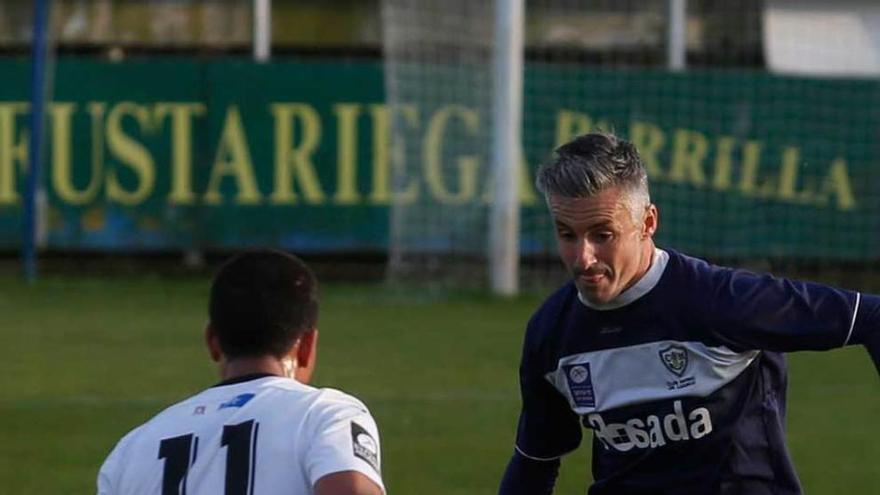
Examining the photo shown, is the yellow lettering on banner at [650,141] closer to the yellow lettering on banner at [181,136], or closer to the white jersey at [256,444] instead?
the yellow lettering on banner at [181,136]

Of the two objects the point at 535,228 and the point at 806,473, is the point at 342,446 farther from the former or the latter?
the point at 535,228

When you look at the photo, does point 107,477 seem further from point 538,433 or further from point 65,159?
point 65,159

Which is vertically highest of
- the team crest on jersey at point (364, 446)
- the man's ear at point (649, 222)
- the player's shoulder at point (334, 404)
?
the man's ear at point (649, 222)

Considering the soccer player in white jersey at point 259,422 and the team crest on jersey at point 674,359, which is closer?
the soccer player in white jersey at point 259,422

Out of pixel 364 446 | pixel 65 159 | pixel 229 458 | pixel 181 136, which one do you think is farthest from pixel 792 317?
pixel 65 159

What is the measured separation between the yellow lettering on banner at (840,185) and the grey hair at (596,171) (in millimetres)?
12393

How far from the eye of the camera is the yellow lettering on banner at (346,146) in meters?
16.6

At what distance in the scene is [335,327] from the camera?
1343cm

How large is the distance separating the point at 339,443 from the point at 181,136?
13.2m

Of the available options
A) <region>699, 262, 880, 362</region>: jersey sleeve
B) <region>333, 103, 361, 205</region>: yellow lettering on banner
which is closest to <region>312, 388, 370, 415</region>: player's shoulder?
<region>699, 262, 880, 362</region>: jersey sleeve

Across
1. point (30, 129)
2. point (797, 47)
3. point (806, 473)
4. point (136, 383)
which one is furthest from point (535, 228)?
point (806, 473)

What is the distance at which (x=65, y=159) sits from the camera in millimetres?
16562

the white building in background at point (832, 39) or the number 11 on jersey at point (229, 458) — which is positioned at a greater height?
the white building in background at point (832, 39)

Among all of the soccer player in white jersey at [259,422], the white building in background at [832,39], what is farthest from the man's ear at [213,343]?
the white building in background at [832,39]
